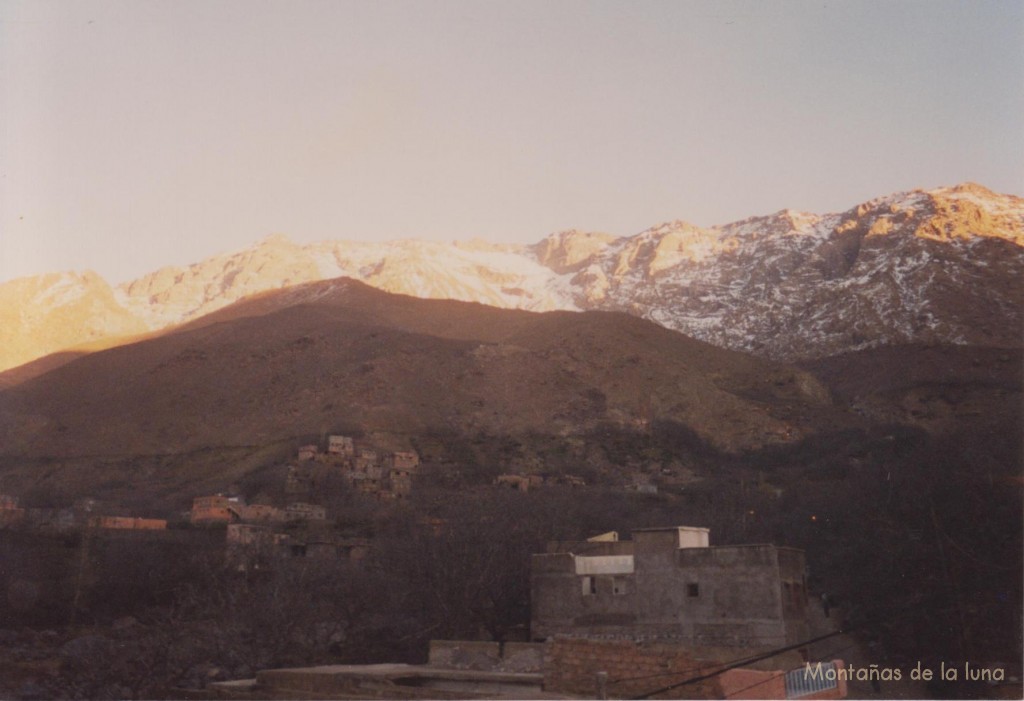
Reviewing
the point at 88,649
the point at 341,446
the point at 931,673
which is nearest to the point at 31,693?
the point at 88,649

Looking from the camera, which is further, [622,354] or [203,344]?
[203,344]

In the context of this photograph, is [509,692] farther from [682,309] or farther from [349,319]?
[682,309]

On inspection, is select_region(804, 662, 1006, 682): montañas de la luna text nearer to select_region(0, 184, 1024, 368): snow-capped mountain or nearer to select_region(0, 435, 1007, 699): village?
select_region(0, 435, 1007, 699): village

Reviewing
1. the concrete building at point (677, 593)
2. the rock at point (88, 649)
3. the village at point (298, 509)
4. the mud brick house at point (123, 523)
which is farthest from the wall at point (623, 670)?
the mud brick house at point (123, 523)

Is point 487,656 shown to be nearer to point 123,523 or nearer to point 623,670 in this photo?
point 623,670

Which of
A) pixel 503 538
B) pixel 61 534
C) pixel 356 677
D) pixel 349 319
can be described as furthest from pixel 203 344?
pixel 356 677

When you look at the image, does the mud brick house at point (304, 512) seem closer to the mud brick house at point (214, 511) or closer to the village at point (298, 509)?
the village at point (298, 509)
